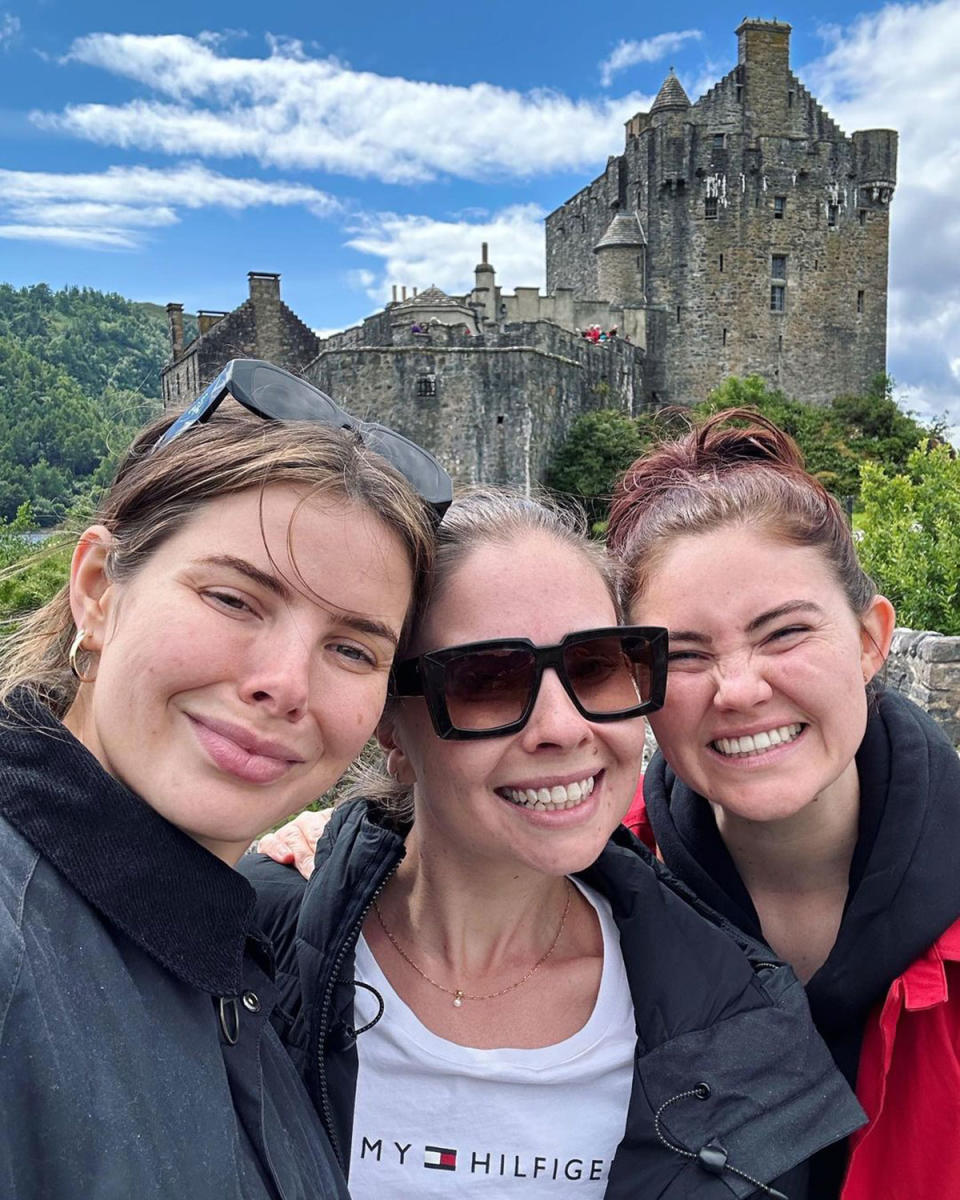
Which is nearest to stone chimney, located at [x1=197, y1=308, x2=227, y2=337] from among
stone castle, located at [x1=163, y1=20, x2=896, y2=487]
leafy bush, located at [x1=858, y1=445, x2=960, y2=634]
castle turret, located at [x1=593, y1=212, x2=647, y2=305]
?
stone castle, located at [x1=163, y1=20, x2=896, y2=487]

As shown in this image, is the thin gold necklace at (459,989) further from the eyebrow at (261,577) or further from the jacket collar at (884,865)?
the eyebrow at (261,577)

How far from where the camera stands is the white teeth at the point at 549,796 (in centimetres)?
180

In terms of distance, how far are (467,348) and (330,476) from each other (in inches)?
943

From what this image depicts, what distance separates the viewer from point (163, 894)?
1290 mm

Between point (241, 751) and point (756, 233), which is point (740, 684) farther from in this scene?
point (756, 233)

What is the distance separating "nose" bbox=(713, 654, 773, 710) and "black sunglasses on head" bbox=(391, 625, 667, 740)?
255mm

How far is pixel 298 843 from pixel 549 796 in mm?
847

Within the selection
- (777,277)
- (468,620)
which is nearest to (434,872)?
(468,620)

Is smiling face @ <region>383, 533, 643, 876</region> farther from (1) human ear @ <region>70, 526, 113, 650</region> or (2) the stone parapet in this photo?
(2) the stone parapet

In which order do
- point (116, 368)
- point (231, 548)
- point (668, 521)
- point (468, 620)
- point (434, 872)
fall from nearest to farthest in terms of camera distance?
point (231, 548) → point (468, 620) → point (434, 872) → point (668, 521) → point (116, 368)

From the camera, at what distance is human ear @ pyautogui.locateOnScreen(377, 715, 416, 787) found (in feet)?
6.68

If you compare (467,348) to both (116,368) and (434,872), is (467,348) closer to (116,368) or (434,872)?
(434,872)

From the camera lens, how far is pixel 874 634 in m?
2.24

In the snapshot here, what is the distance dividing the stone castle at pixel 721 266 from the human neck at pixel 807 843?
30.2 m
